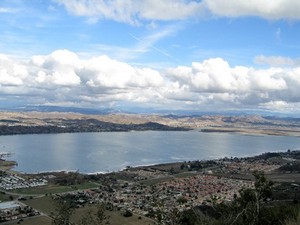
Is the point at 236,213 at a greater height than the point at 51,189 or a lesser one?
greater

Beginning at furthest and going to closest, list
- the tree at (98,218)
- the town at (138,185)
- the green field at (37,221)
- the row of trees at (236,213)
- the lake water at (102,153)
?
the lake water at (102,153) < the town at (138,185) < the green field at (37,221) < the tree at (98,218) < the row of trees at (236,213)

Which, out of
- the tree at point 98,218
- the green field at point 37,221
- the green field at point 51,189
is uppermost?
the tree at point 98,218

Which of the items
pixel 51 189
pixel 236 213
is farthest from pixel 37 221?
pixel 236 213

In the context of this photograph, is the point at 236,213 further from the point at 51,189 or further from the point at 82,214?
the point at 51,189

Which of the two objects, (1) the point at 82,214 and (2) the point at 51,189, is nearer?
(1) the point at 82,214

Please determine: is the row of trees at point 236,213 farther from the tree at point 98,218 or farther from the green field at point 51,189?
the green field at point 51,189

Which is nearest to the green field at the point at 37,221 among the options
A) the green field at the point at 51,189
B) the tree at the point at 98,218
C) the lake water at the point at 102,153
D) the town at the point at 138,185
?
the town at the point at 138,185

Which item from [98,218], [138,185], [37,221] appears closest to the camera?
[98,218]

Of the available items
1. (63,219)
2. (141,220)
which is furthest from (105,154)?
(63,219)

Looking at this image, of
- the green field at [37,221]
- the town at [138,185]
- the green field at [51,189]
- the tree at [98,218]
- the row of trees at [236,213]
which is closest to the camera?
the row of trees at [236,213]

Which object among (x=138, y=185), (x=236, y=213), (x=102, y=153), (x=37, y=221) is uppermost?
(x=236, y=213)

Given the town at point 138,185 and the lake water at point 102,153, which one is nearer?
the town at point 138,185

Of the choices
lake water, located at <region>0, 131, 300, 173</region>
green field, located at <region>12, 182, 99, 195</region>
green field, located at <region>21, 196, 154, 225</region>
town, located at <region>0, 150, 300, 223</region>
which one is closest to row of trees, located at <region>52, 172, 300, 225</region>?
green field, located at <region>21, 196, 154, 225</region>

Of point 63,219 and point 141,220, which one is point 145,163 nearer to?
point 141,220
